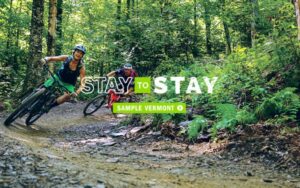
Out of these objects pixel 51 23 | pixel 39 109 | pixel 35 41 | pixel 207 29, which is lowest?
pixel 39 109

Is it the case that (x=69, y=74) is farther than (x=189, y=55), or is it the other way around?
(x=189, y=55)

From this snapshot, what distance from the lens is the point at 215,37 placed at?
25.5 metres

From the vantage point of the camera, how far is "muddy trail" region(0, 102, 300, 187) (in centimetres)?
408

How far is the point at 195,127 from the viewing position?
724 centimetres

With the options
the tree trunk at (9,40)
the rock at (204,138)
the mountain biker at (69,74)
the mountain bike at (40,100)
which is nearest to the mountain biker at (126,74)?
the mountain biker at (69,74)

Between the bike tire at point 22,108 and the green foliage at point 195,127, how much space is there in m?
3.85

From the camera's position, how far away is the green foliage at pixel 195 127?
23.4ft

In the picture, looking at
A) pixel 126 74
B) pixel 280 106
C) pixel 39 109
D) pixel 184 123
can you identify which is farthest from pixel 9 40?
pixel 280 106

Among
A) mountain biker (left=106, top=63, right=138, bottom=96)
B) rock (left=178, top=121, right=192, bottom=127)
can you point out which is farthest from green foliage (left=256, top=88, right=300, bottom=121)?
mountain biker (left=106, top=63, right=138, bottom=96)

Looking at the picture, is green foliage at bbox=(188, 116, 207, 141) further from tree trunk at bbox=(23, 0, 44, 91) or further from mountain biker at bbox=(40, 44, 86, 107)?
tree trunk at bbox=(23, 0, 44, 91)

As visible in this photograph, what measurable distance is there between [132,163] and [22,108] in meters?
3.86

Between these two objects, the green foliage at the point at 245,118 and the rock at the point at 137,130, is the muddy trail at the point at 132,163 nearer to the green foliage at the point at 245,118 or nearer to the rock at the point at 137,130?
the rock at the point at 137,130

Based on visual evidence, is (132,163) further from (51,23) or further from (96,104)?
(51,23)

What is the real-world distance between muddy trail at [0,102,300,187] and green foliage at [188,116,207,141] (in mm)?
245
